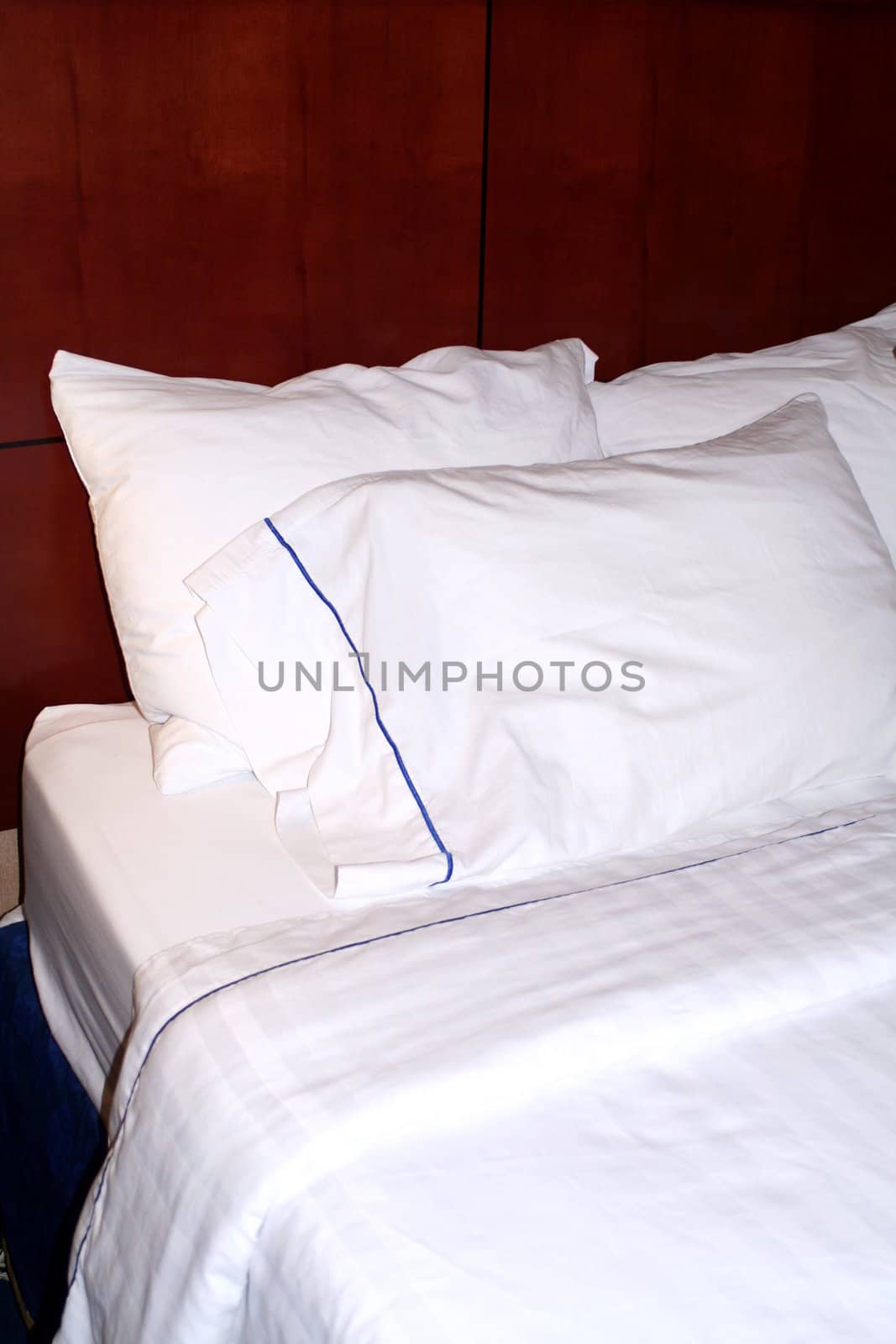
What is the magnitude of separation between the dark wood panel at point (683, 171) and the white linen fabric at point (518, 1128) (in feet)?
3.13

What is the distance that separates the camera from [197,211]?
1.45 meters

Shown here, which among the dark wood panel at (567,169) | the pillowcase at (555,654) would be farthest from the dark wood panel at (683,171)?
the pillowcase at (555,654)

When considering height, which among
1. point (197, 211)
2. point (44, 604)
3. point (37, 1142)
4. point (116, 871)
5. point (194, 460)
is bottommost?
point (37, 1142)

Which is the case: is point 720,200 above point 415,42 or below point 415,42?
below

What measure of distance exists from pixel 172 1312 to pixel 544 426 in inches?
38.8

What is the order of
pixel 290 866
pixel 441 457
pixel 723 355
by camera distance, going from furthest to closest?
pixel 723 355, pixel 441 457, pixel 290 866

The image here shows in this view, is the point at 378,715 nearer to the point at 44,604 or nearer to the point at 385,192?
the point at 44,604

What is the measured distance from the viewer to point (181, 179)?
1430 millimetres

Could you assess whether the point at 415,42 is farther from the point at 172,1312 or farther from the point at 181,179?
the point at 172,1312

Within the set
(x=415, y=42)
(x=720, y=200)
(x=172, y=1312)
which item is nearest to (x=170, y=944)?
(x=172, y=1312)

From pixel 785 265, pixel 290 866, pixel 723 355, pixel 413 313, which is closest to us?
pixel 290 866

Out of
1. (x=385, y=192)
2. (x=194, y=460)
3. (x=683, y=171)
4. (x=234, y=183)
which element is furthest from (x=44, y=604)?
(x=683, y=171)

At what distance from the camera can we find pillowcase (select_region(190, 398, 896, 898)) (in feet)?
3.88

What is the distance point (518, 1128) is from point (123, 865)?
52 centimetres
